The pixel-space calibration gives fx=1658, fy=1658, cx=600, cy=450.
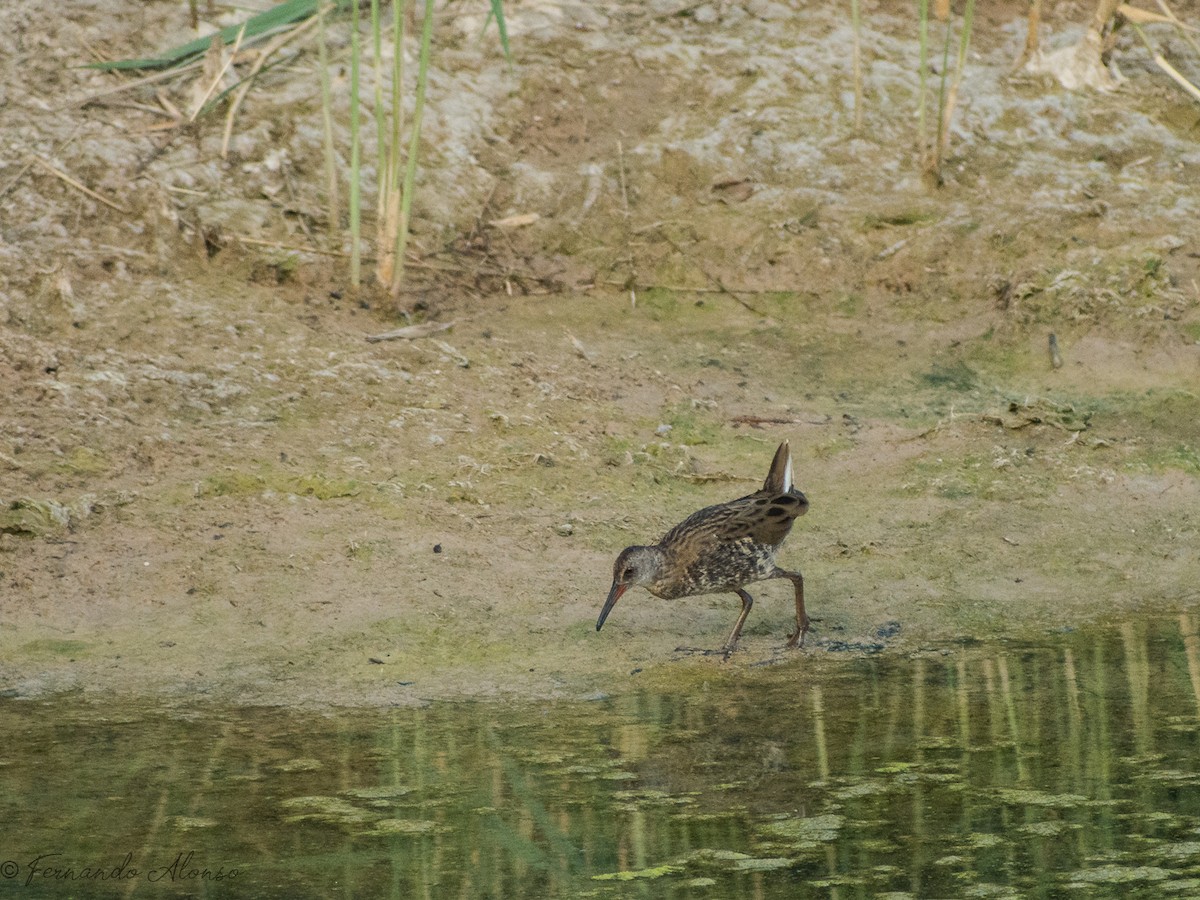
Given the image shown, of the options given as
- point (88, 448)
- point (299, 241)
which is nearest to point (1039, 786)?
point (88, 448)

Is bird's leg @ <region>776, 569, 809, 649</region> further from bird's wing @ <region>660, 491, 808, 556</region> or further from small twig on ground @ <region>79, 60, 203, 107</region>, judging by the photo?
small twig on ground @ <region>79, 60, 203, 107</region>

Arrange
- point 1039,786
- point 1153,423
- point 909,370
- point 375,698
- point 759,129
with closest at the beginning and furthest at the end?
point 1039,786 → point 375,698 → point 1153,423 → point 909,370 → point 759,129

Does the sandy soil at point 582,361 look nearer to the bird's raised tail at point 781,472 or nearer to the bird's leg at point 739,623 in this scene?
the bird's leg at point 739,623

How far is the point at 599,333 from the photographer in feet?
31.7

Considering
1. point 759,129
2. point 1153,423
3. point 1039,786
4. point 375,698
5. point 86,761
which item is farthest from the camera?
point 759,129

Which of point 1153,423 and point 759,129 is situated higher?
point 759,129

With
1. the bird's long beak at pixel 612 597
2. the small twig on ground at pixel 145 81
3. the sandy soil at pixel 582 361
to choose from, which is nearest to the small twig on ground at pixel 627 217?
the sandy soil at pixel 582 361

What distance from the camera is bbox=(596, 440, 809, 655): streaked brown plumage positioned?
22.7 feet

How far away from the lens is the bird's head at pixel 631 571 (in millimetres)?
6816

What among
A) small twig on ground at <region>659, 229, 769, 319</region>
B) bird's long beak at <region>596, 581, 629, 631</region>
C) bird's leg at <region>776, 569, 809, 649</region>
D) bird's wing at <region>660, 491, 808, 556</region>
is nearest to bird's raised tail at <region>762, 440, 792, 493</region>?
bird's wing at <region>660, 491, 808, 556</region>

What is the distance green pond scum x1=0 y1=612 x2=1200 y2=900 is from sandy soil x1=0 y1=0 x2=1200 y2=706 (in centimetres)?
48

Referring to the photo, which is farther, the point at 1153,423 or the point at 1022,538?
the point at 1153,423

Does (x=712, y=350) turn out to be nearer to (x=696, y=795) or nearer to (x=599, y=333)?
(x=599, y=333)

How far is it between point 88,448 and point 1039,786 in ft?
15.5
